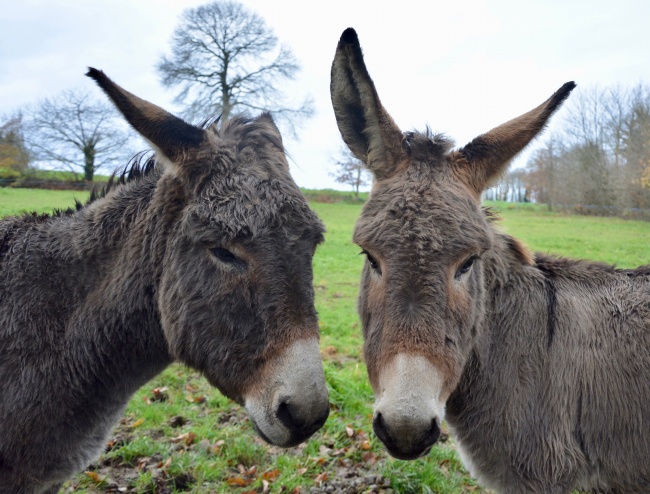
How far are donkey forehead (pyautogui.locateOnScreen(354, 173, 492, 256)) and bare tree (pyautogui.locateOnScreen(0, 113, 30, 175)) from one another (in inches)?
665

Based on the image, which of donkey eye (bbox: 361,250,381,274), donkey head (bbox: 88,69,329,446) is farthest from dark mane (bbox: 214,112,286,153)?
donkey eye (bbox: 361,250,381,274)

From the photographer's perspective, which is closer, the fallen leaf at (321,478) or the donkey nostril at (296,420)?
the donkey nostril at (296,420)

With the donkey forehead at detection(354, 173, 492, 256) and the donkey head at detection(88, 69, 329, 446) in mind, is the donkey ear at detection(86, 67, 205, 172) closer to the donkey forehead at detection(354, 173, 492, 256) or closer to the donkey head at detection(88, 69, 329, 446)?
the donkey head at detection(88, 69, 329, 446)

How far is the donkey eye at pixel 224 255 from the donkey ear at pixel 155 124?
2.17 feet

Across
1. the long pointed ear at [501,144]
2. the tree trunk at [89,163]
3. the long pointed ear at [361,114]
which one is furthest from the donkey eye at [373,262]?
the tree trunk at [89,163]

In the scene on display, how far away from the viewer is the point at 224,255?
104 inches

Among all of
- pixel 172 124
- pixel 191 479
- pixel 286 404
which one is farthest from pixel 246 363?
pixel 191 479

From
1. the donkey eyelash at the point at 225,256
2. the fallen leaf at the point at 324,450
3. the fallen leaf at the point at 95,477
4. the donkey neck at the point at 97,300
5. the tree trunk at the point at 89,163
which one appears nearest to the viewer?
the donkey eyelash at the point at 225,256

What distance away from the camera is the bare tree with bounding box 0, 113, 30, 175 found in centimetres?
1654

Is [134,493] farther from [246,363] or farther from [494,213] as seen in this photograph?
[494,213]

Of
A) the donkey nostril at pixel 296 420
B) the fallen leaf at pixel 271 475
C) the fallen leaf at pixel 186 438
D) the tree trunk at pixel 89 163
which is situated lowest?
the fallen leaf at pixel 271 475

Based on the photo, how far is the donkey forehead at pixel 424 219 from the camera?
101 inches

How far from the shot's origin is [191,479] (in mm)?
4172

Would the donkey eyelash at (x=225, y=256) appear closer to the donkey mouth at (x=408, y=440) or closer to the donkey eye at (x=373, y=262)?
the donkey eye at (x=373, y=262)
